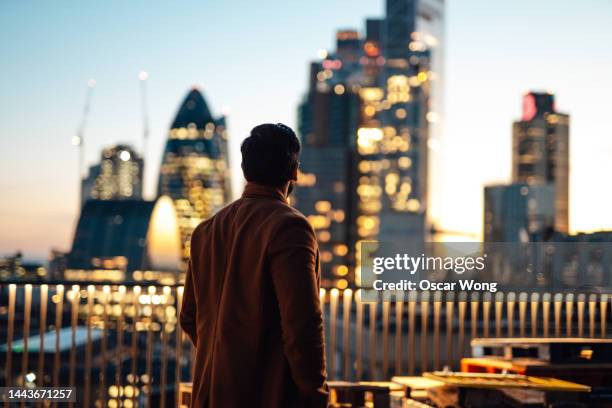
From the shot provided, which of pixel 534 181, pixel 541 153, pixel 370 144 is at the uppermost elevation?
pixel 370 144

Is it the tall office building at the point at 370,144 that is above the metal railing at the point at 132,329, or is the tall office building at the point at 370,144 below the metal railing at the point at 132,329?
above

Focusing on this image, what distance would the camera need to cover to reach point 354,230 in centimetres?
15375

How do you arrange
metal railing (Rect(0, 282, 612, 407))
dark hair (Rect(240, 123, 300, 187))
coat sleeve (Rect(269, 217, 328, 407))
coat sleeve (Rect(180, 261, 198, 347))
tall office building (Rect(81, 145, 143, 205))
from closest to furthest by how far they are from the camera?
coat sleeve (Rect(269, 217, 328, 407)) < dark hair (Rect(240, 123, 300, 187)) < coat sleeve (Rect(180, 261, 198, 347)) < metal railing (Rect(0, 282, 612, 407)) < tall office building (Rect(81, 145, 143, 205))

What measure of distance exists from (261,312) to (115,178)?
17345 cm

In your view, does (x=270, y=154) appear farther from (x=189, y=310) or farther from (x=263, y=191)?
(x=189, y=310)

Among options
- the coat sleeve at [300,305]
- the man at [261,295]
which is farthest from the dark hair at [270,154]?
the coat sleeve at [300,305]

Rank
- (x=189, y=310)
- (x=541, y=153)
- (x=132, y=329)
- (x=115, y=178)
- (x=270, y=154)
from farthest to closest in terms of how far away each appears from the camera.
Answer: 1. (x=115, y=178)
2. (x=541, y=153)
3. (x=132, y=329)
4. (x=189, y=310)
5. (x=270, y=154)

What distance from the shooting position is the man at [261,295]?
250 centimetres

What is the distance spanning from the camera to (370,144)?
550ft

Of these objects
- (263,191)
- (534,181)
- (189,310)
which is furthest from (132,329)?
(534,181)

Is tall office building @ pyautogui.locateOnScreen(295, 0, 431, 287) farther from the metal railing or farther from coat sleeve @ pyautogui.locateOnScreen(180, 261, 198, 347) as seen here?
coat sleeve @ pyautogui.locateOnScreen(180, 261, 198, 347)

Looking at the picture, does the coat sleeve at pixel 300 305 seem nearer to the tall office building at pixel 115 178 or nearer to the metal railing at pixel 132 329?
the metal railing at pixel 132 329

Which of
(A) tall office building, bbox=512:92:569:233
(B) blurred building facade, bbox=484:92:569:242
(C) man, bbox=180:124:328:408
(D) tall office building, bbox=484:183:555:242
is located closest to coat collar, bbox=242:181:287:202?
(C) man, bbox=180:124:328:408

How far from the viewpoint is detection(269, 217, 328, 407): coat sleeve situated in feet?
8.15
